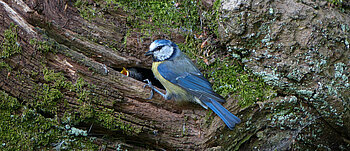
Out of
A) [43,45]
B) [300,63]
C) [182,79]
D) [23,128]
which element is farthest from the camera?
[182,79]

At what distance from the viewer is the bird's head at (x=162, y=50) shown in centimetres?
304

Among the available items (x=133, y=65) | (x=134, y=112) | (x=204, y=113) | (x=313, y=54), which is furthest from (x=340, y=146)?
(x=133, y=65)

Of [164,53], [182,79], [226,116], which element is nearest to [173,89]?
[182,79]

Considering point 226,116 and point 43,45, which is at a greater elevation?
point 43,45

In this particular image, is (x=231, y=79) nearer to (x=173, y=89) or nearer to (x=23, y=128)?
(x=173, y=89)

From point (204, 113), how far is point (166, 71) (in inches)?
25.4

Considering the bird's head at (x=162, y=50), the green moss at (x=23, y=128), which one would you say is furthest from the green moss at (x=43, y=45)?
the bird's head at (x=162, y=50)

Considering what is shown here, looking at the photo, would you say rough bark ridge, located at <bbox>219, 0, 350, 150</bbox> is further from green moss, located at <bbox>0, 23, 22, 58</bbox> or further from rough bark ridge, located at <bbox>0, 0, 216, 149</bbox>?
green moss, located at <bbox>0, 23, 22, 58</bbox>

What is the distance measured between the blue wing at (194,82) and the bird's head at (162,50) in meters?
0.09

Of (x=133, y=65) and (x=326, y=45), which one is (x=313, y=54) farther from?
(x=133, y=65)

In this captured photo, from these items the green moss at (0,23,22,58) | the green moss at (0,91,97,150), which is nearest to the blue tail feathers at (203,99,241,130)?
the green moss at (0,91,97,150)

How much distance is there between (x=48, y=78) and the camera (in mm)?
2383

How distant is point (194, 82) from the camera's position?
2.90 metres

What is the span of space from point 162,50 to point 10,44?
151cm
